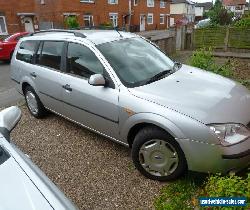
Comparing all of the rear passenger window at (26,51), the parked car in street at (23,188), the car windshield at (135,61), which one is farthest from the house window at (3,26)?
the parked car in street at (23,188)

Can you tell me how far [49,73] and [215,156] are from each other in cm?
319

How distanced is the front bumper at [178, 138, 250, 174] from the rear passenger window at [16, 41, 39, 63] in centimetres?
370

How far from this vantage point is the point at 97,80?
12.1 ft

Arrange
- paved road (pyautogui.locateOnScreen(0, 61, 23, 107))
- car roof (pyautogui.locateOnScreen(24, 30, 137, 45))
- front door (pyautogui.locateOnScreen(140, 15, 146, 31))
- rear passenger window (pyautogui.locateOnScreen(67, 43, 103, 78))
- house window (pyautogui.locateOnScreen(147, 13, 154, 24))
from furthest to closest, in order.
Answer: house window (pyautogui.locateOnScreen(147, 13, 154, 24)), front door (pyautogui.locateOnScreen(140, 15, 146, 31)), paved road (pyautogui.locateOnScreen(0, 61, 23, 107)), car roof (pyautogui.locateOnScreen(24, 30, 137, 45)), rear passenger window (pyautogui.locateOnScreen(67, 43, 103, 78))

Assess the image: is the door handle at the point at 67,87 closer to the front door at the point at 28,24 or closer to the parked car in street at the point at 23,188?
the parked car in street at the point at 23,188

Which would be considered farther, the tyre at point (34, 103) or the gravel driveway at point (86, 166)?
the tyre at point (34, 103)

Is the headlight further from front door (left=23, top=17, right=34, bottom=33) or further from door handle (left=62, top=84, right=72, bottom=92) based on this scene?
front door (left=23, top=17, right=34, bottom=33)

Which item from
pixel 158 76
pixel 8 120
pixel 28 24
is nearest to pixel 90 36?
pixel 158 76

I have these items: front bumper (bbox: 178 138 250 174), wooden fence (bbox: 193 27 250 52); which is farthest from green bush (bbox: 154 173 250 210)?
wooden fence (bbox: 193 27 250 52)

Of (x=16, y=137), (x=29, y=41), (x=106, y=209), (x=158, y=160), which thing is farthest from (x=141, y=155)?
(x=29, y=41)

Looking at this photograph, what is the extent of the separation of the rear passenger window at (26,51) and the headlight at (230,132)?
3.91 m

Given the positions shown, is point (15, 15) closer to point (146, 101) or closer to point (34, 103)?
point (34, 103)

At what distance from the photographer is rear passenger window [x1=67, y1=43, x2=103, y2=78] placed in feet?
13.2

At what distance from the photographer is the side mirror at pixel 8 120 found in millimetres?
2762
